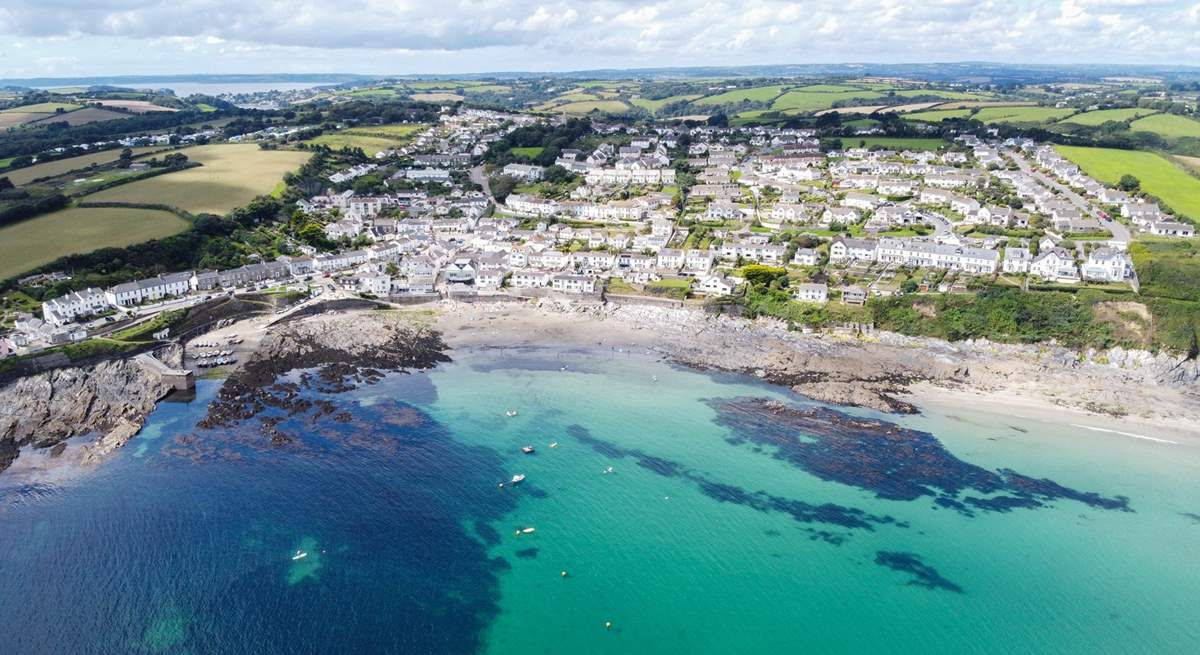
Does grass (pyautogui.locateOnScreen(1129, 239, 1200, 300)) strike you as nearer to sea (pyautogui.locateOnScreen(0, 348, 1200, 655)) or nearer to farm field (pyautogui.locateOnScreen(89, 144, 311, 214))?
sea (pyautogui.locateOnScreen(0, 348, 1200, 655))

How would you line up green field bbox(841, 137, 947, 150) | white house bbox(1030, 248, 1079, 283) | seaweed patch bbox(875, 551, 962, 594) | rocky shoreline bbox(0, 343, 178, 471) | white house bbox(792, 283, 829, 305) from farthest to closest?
green field bbox(841, 137, 947, 150) → white house bbox(1030, 248, 1079, 283) → white house bbox(792, 283, 829, 305) → rocky shoreline bbox(0, 343, 178, 471) → seaweed patch bbox(875, 551, 962, 594)

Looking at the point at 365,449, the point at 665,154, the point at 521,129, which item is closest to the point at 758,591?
the point at 365,449

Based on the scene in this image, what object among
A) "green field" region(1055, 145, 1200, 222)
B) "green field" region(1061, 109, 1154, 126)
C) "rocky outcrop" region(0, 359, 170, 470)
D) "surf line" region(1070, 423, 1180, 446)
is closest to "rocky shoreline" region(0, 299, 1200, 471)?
"rocky outcrop" region(0, 359, 170, 470)

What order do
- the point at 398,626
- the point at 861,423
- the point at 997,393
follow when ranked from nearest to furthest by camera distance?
the point at 398,626 → the point at 861,423 → the point at 997,393

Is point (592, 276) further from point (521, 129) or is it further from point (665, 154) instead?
point (521, 129)

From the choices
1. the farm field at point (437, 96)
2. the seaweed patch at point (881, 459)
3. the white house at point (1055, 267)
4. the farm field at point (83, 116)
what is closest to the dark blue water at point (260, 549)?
the seaweed patch at point (881, 459)

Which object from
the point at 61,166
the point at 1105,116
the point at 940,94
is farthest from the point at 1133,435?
the point at 940,94
